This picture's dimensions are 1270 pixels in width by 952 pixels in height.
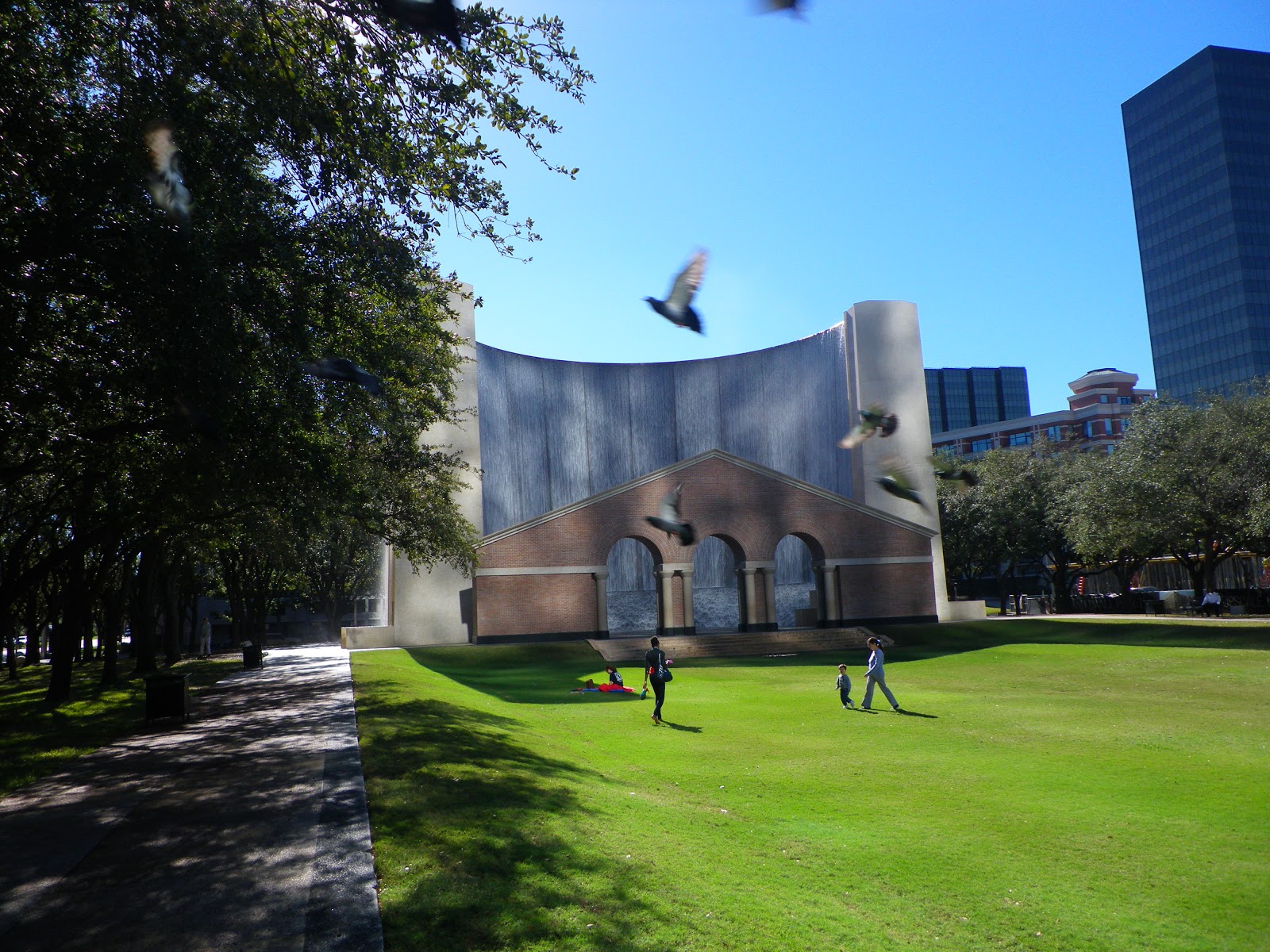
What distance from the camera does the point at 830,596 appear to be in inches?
1845

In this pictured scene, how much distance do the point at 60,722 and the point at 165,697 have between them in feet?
10.0

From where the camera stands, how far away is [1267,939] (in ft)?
24.1

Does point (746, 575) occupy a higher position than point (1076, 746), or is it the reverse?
point (746, 575)

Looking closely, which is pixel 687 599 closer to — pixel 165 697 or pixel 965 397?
pixel 165 697

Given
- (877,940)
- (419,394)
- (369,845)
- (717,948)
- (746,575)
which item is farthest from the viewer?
(746,575)

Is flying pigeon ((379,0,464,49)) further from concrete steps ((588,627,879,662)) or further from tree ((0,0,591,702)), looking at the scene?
concrete steps ((588,627,879,662))

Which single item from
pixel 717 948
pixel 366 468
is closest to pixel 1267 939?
pixel 717 948

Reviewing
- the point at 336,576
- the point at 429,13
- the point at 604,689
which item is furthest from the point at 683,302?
the point at 336,576

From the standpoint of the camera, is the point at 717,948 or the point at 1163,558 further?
the point at 1163,558

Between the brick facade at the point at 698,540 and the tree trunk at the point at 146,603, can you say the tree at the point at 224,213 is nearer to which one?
the tree trunk at the point at 146,603

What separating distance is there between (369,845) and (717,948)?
3.29m

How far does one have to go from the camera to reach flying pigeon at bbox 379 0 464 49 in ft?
21.7

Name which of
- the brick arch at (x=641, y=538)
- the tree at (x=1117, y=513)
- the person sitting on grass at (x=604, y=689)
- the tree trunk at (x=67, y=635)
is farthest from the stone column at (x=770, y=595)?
the tree trunk at (x=67, y=635)

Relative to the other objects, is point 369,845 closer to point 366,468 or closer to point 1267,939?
point 1267,939
